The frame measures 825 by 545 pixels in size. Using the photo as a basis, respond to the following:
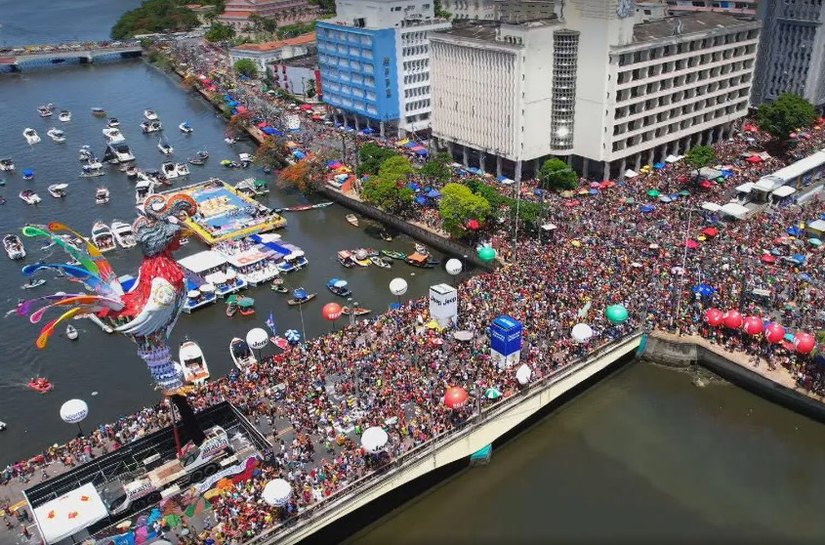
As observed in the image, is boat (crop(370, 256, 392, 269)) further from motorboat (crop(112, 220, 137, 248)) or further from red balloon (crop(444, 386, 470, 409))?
red balloon (crop(444, 386, 470, 409))

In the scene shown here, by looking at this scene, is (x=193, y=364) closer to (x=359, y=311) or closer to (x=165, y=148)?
(x=359, y=311)

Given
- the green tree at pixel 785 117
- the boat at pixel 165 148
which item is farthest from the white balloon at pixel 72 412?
the green tree at pixel 785 117

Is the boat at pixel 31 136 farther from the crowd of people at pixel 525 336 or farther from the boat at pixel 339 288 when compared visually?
the crowd of people at pixel 525 336

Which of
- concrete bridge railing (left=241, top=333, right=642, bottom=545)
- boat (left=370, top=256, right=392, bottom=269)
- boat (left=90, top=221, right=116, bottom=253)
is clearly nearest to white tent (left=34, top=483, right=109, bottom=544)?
concrete bridge railing (left=241, top=333, right=642, bottom=545)

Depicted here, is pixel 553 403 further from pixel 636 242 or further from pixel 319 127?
pixel 319 127

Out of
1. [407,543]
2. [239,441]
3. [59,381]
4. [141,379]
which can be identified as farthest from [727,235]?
[59,381]
